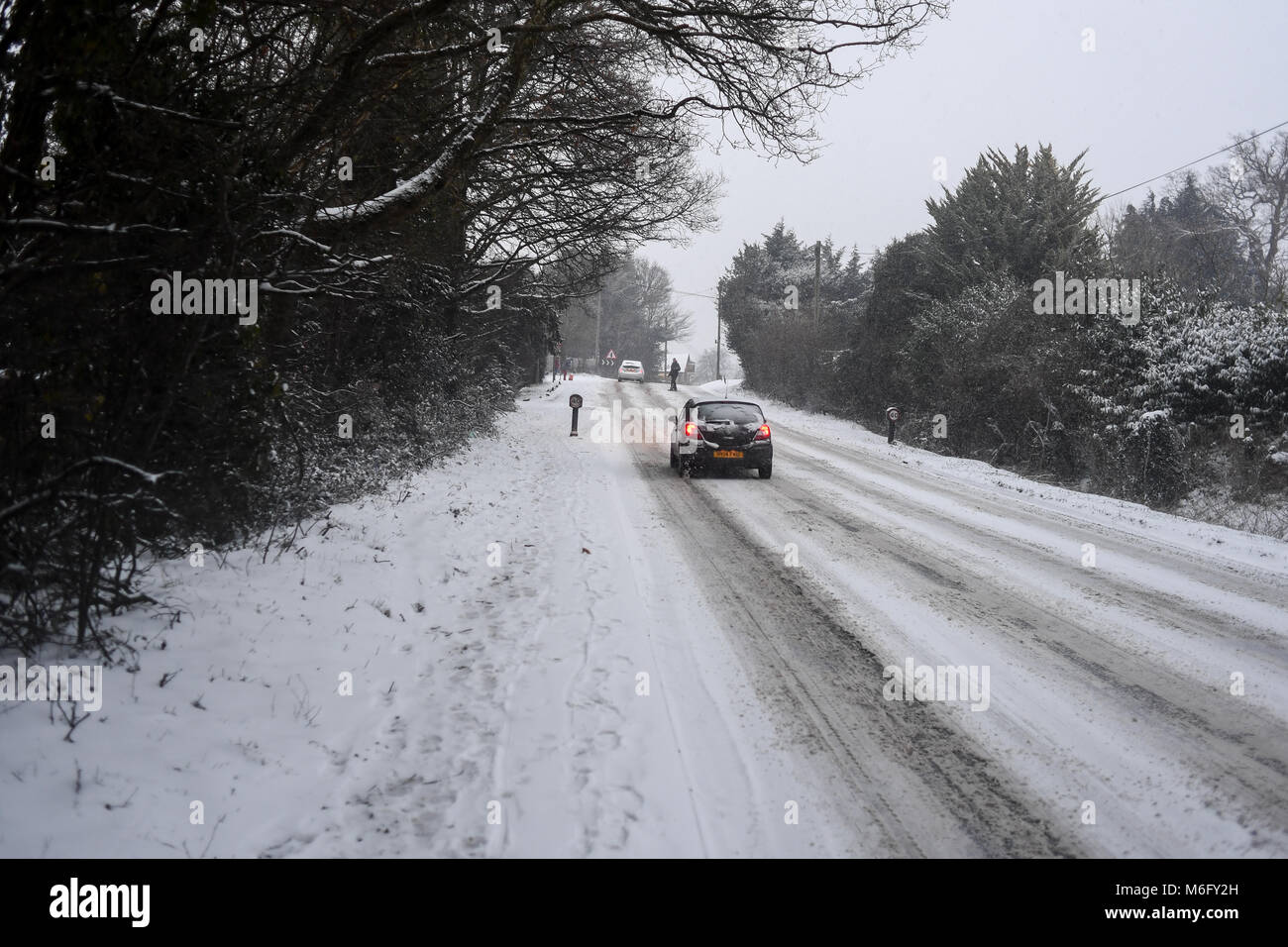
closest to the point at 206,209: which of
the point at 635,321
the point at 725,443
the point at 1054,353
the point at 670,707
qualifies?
the point at 670,707

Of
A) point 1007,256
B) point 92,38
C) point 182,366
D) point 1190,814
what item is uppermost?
point 1007,256

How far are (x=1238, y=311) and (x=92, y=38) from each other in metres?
17.4

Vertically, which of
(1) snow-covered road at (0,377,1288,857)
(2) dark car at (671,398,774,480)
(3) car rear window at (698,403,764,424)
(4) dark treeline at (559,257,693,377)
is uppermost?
(4) dark treeline at (559,257,693,377)

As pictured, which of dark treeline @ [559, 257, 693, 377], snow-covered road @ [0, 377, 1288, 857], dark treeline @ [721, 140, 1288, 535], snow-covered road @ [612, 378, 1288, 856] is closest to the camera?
snow-covered road @ [0, 377, 1288, 857]

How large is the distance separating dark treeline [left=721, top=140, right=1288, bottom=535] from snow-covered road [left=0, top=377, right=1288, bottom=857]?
6.11 m

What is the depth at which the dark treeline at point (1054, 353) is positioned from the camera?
527 inches

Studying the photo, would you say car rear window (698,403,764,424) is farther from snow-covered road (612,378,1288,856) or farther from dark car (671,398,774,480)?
snow-covered road (612,378,1288,856)

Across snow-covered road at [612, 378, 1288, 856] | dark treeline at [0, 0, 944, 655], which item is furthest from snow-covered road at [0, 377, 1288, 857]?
dark treeline at [0, 0, 944, 655]

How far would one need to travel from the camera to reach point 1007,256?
25.3 metres

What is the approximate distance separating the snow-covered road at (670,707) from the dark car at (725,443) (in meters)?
5.06

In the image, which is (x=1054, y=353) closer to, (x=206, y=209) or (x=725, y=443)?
(x=725, y=443)

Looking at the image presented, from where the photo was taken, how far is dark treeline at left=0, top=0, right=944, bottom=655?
374cm

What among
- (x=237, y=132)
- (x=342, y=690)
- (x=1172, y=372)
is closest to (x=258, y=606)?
(x=342, y=690)

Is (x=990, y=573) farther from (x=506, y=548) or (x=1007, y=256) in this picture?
(x=1007, y=256)
